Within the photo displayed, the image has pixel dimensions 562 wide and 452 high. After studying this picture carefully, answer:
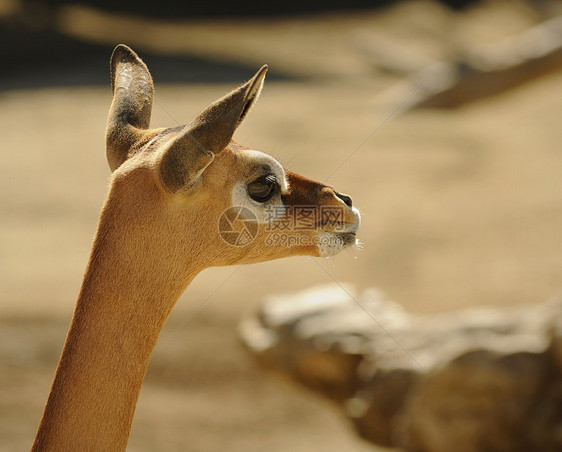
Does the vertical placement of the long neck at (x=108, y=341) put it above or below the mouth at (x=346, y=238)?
below

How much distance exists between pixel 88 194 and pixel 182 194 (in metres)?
8.42

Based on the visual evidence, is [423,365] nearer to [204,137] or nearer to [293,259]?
[293,259]

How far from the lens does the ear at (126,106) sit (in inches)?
101

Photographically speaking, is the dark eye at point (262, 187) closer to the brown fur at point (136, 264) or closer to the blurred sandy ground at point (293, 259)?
the brown fur at point (136, 264)

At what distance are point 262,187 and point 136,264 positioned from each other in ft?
1.64

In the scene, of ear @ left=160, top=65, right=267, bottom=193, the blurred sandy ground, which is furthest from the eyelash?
the blurred sandy ground

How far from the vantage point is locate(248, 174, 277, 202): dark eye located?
2.53 meters

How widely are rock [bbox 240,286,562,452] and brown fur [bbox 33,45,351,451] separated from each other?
119 inches

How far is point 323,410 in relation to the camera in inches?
238

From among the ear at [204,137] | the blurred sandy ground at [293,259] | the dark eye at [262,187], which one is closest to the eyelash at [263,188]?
the dark eye at [262,187]

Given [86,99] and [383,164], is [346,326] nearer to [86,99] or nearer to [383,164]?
[383,164]

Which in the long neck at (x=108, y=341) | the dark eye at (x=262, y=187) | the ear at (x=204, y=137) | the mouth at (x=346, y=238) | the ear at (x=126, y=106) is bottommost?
the long neck at (x=108, y=341)

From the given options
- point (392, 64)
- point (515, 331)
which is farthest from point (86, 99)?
point (515, 331)

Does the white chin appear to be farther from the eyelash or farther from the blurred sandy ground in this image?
the eyelash
